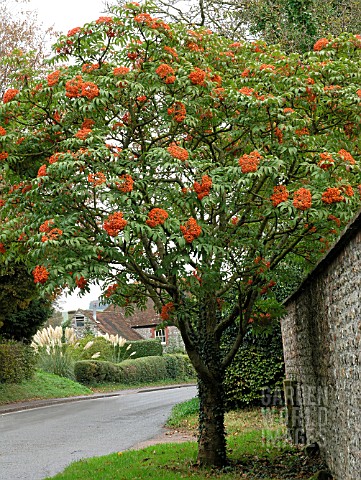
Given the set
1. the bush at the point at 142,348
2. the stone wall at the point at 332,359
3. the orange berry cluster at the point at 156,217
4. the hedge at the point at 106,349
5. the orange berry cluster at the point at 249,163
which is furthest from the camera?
the bush at the point at 142,348

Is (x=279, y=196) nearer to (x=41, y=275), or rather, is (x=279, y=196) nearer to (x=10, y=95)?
(x=41, y=275)

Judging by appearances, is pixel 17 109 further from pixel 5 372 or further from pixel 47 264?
pixel 5 372

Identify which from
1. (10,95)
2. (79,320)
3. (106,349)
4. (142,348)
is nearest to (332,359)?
(10,95)

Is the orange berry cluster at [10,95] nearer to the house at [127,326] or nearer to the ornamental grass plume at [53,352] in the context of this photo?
the ornamental grass plume at [53,352]

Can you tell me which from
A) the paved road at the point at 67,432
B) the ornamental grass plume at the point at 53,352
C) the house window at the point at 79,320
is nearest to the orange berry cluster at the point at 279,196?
the paved road at the point at 67,432

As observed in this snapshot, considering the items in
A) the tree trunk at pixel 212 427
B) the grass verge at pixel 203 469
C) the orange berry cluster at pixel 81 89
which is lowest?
the grass verge at pixel 203 469

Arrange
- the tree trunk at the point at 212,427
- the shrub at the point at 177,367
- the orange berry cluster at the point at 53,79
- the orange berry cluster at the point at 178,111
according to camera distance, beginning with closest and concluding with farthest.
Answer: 1. the orange berry cluster at the point at 178,111
2. the orange berry cluster at the point at 53,79
3. the tree trunk at the point at 212,427
4. the shrub at the point at 177,367

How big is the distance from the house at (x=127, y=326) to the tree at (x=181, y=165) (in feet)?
135

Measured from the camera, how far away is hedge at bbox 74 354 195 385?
3098cm

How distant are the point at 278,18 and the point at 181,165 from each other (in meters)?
13.6

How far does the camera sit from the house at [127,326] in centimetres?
5119

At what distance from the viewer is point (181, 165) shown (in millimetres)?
7738

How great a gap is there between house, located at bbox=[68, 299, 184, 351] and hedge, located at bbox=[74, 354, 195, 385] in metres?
8.67

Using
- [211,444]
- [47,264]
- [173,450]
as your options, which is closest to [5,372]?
[173,450]
